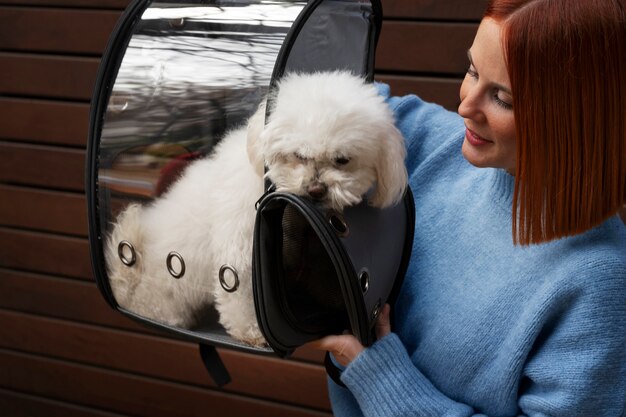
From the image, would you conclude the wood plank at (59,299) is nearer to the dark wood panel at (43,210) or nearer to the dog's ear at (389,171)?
the dark wood panel at (43,210)

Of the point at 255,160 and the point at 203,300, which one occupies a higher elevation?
the point at 255,160

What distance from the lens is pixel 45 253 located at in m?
2.64

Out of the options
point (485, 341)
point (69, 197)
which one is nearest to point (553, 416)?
point (485, 341)

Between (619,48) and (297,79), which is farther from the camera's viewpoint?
(297,79)

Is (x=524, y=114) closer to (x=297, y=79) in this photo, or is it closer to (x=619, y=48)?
(x=619, y=48)

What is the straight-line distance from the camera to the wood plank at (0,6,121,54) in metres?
2.37

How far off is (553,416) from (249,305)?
0.43 metres

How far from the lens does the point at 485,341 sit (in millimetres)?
1007

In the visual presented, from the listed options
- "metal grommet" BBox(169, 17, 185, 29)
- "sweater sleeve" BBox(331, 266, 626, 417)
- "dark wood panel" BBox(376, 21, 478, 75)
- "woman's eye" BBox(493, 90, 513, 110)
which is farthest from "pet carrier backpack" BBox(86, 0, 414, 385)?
"dark wood panel" BBox(376, 21, 478, 75)

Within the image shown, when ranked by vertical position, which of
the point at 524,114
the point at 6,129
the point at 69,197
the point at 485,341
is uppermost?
the point at 524,114

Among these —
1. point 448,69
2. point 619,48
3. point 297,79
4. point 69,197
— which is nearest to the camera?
point 619,48

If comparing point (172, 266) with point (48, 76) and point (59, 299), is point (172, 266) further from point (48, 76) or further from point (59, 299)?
point (59, 299)

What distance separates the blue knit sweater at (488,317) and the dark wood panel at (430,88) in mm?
804

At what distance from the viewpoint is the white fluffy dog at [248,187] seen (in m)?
0.98
